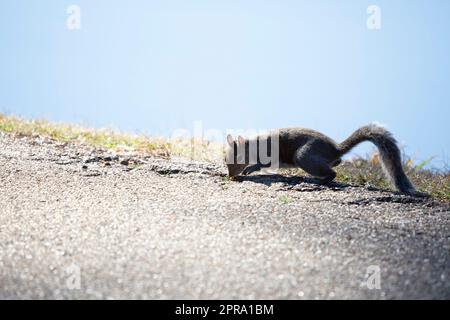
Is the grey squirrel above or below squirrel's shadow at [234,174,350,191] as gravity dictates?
above

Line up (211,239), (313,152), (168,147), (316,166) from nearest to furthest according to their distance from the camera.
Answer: (211,239) → (316,166) → (313,152) → (168,147)

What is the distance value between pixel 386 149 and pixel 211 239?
3.22m

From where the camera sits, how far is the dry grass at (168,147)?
6.77 meters

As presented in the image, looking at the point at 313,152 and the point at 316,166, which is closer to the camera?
the point at 316,166

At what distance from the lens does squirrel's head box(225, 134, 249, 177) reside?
6.59 m

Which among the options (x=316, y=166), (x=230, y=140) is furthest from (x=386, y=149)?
(x=230, y=140)

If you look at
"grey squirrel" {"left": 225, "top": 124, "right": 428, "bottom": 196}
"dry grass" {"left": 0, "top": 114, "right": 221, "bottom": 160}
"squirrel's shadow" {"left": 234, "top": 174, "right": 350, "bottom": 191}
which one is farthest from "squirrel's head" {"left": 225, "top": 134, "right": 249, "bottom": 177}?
"dry grass" {"left": 0, "top": 114, "right": 221, "bottom": 160}

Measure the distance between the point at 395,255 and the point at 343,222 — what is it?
2.53 feet

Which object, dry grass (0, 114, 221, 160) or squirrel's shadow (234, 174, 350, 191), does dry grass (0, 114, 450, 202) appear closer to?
dry grass (0, 114, 221, 160)

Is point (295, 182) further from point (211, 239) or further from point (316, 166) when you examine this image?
point (211, 239)

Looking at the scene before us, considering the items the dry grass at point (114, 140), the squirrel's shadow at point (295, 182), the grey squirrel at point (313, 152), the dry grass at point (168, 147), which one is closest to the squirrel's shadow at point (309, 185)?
the squirrel's shadow at point (295, 182)

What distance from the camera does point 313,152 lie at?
21.0 ft

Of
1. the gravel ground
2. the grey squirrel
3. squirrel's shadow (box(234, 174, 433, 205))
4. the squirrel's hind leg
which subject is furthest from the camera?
the squirrel's hind leg
